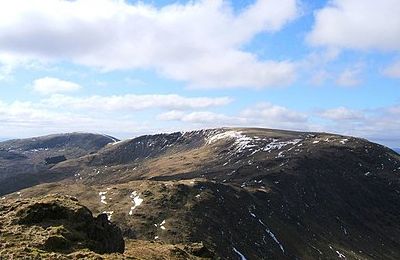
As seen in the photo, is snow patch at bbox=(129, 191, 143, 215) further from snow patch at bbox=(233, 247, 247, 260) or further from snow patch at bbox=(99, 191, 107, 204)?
snow patch at bbox=(233, 247, 247, 260)

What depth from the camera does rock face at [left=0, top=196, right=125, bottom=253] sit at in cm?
3303

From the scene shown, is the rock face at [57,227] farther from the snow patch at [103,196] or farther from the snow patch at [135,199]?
the snow patch at [103,196]

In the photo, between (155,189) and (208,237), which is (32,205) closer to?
(208,237)

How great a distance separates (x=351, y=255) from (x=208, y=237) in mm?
58920

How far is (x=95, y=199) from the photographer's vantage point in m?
156

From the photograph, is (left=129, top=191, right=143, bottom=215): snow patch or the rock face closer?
the rock face

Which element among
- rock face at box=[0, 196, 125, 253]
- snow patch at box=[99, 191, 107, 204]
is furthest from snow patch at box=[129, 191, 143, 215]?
rock face at box=[0, 196, 125, 253]

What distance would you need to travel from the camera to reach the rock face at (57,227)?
33028mm

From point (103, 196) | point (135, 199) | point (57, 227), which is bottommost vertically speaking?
point (103, 196)

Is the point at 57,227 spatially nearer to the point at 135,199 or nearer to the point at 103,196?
the point at 135,199

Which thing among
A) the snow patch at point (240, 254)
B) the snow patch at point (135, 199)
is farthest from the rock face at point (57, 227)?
the snow patch at point (135, 199)

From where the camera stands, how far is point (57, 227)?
3566 cm

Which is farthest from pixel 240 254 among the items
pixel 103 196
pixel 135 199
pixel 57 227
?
pixel 57 227

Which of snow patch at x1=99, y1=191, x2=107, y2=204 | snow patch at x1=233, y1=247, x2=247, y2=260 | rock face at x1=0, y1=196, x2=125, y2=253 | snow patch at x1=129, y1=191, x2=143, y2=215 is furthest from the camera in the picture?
snow patch at x1=99, y1=191, x2=107, y2=204
